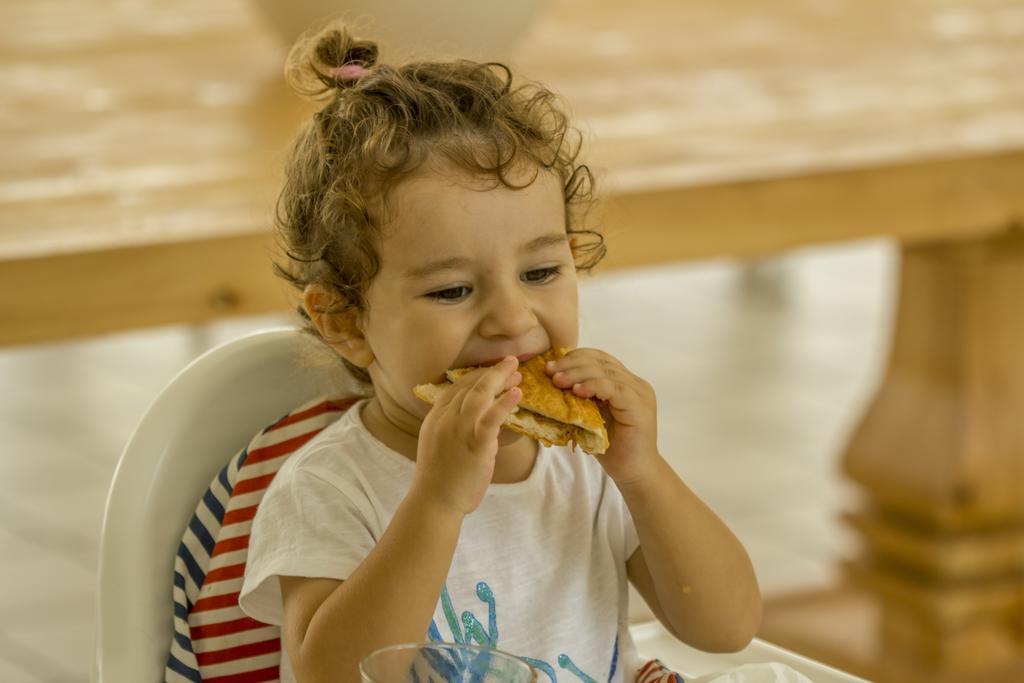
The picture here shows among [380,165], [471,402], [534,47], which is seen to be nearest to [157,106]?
[534,47]

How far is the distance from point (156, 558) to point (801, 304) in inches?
125

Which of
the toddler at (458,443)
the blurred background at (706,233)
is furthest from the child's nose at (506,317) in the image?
the blurred background at (706,233)

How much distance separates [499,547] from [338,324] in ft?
0.66

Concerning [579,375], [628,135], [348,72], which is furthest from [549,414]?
[628,135]

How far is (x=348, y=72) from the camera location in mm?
1225

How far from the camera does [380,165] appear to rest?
113cm

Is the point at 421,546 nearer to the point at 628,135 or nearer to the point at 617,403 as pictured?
the point at 617,403

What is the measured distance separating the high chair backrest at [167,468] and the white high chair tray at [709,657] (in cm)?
35

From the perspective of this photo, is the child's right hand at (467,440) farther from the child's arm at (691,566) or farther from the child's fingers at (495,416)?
the child's arm at (691,566)

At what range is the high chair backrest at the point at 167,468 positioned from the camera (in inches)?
47.3

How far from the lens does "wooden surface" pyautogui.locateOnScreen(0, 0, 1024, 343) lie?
1.81 metres

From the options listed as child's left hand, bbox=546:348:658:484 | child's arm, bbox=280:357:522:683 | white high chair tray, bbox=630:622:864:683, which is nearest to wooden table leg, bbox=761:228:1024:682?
white high chair tray, bbox=630:622:864:683

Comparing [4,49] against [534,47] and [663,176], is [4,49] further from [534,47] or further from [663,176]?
[663,176]

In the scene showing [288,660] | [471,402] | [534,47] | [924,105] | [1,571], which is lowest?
[288,660]
